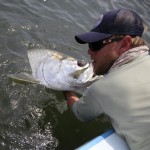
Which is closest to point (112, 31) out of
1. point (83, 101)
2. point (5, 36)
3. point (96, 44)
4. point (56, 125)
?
point (96, 44)

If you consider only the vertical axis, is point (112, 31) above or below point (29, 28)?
above

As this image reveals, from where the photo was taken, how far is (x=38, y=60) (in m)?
4.16

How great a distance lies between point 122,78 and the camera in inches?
126

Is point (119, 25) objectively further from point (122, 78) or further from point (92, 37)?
point (122, 78)

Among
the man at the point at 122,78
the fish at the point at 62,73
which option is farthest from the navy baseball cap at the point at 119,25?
the fish at the point at 62,73

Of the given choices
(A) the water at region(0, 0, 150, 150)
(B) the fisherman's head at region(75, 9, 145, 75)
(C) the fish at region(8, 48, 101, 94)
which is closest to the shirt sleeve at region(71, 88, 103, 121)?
(C) the fish at region(8, 48, 101, 94)

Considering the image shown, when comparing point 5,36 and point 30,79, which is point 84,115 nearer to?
point 30,79

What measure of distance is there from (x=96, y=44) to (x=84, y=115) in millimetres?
→ 787

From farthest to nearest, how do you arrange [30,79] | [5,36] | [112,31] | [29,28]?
[29,28]
[5,36]
[30,79]
[112,31]

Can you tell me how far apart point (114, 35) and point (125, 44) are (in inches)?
5.5

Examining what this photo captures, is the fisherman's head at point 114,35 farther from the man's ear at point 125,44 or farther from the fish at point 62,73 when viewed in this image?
the fish at point 62,73

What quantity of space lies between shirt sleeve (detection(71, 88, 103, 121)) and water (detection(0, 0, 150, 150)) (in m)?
0.68

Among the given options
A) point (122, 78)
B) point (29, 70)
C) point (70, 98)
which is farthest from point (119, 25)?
point (29, 70)

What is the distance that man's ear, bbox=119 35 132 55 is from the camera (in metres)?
3.34
